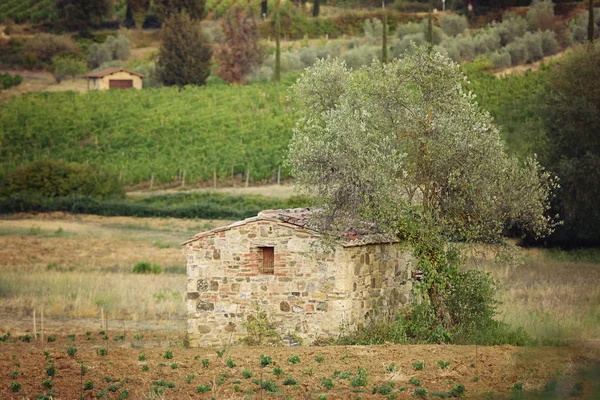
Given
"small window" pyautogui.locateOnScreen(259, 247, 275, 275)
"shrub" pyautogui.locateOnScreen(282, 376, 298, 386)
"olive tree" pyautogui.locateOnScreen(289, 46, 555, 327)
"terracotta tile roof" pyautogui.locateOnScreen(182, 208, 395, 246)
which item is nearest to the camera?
"shrub" pyautogui.locateOnScreen(282, 376, 298, 386)

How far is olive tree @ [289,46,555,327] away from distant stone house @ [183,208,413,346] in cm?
66

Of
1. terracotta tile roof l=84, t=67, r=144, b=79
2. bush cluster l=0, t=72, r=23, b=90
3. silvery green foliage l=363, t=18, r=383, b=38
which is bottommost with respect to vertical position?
bush cluster l=0, t=72, r=23, b=90

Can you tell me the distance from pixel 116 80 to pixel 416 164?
86.1 m

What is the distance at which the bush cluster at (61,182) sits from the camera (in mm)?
66188

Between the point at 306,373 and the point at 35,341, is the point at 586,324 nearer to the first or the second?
the point at 306,373

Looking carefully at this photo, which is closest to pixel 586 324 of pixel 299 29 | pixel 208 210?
pixel 208 210

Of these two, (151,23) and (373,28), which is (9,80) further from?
(373,28)

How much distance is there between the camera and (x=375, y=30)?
115m

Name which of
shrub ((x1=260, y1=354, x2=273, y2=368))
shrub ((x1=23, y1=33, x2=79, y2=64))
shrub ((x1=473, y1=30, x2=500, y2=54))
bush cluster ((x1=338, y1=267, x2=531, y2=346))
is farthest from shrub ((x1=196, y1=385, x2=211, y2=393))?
shrub ((x1=23, y1=33, x2=79, y2=64))

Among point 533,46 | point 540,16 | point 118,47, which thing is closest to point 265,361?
point 533,46

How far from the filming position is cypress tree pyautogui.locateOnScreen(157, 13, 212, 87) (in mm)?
101188

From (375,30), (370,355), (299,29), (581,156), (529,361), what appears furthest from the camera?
(299,29)

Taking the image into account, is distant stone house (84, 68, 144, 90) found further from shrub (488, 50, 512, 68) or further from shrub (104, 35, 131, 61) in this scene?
shrub (488, 50, 512, 68)

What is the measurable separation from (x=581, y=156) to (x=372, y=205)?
2349cm
